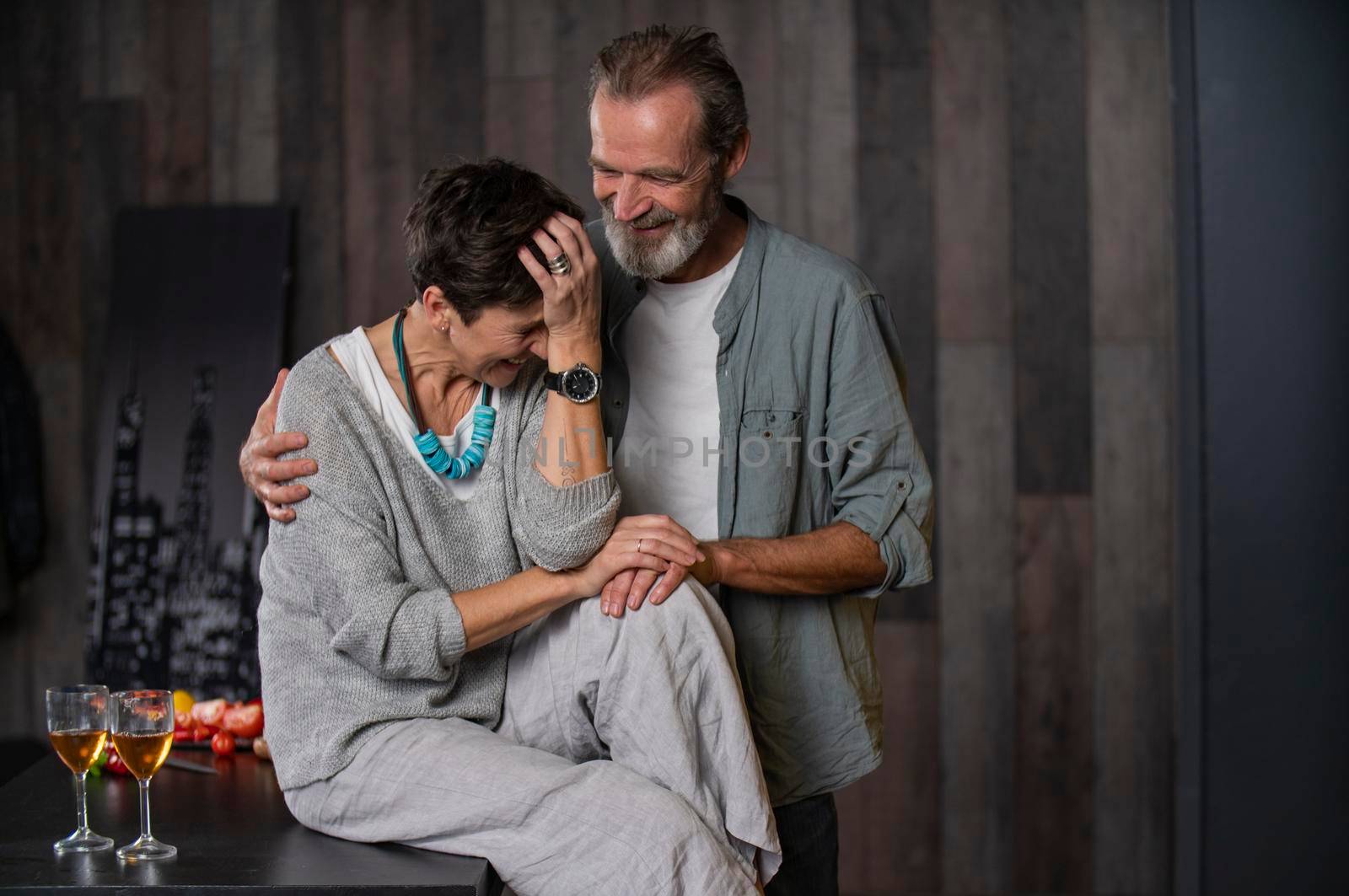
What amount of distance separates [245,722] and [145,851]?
0.54 m

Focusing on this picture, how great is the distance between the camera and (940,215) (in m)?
3.72

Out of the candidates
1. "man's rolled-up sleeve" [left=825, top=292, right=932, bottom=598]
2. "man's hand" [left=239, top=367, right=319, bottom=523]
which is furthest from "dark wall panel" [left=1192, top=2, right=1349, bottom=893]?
"man's hand" [left=239, top=367, right=319, bottom=523]

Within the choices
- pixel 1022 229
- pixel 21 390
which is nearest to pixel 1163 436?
pixel 1022 229

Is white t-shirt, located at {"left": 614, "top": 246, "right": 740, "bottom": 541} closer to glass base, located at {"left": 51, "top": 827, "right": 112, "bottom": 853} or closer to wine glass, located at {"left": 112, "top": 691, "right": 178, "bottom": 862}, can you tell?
wine glass, located at {"left": 112, "top": 691, "right": 178, "bottom": 862}

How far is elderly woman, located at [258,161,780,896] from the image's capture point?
66.6 inches

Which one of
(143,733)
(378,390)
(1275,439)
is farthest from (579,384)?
(1275,439)

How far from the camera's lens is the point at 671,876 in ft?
5.29

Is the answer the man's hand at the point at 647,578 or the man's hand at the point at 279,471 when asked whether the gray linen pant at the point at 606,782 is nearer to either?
the man's hand at the point at 647,578

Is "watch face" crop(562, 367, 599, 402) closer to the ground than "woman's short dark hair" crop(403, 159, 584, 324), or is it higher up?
closer to the ground

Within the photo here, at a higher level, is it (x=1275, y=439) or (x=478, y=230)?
(x=478, y=230)

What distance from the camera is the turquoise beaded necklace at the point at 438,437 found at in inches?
73.5

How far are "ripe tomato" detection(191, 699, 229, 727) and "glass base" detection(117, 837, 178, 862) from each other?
0.55 m

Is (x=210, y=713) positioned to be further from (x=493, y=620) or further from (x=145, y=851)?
(x=493, y=620)

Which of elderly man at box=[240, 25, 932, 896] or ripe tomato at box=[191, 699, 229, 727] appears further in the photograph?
ripe tomato at box=[191, 699, 229, 727]
